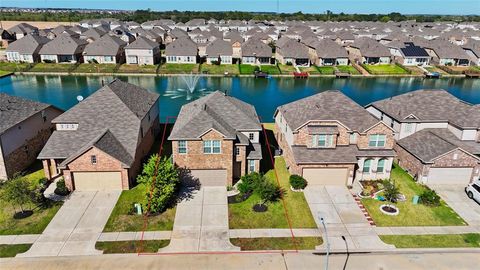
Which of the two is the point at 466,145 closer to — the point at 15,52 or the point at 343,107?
the point at 343,107

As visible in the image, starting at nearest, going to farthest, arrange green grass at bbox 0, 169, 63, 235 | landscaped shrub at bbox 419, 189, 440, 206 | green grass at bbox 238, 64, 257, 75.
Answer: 1. green grass at bbox 0, 169, 63, 235
2. landscaped shrub at bbox 419, 189, 440, 206
3. green grass at bbox 238, 64, 257, 75

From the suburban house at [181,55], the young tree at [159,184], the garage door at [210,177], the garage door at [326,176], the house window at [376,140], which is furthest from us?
the suburban house at [181,55]

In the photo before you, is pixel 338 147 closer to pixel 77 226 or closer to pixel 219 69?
pixel 77 226

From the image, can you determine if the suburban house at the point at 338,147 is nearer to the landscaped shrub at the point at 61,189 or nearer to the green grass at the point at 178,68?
the landscaped shrub at the point at 61,189

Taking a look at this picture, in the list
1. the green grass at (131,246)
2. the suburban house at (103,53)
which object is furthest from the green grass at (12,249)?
the suburban house at (103,53)

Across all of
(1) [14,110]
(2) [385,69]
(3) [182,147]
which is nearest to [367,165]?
(3) [182,147]

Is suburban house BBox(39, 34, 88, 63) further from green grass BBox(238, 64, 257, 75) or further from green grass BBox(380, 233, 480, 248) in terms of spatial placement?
green grass BBox(380, 233, 480, 248)

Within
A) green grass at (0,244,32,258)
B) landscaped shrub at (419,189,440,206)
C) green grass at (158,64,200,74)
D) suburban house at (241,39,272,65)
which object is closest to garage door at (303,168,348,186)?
landscaped shrub at (419,189,440,206)

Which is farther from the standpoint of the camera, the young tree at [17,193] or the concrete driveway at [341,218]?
the young tree at [17,193]
